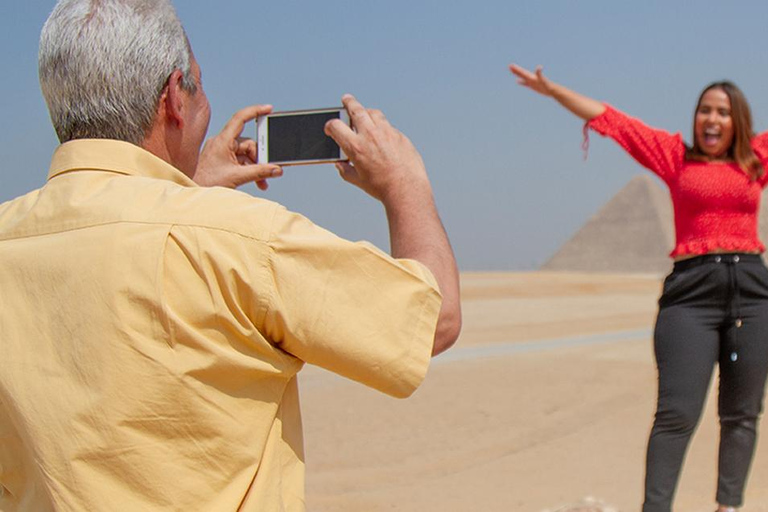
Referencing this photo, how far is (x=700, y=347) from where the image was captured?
3.44 metres

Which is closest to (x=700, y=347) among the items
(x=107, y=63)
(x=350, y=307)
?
(x=350, y=307)

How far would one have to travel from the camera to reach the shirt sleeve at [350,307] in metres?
1.32

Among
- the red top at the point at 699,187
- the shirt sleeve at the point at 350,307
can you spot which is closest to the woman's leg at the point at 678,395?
the red top at the point at 699,187

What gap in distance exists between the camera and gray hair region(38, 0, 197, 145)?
1.43 meters

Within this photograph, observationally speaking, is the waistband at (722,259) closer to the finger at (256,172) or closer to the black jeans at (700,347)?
the black jeans at (700,347)

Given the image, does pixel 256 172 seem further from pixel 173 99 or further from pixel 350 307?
pixel 350 307

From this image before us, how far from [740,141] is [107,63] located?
289 centimetres

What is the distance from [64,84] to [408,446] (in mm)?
5098

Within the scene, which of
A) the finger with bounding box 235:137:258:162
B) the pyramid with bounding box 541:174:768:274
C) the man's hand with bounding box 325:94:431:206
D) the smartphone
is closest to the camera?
the man's hand with bounding box 325:94:431:206

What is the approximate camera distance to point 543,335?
16.0 metres

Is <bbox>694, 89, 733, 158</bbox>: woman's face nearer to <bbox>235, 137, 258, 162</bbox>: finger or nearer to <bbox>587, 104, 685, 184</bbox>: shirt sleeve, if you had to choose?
<bbox>587, 104, 685, 184</bbox>: shirt sleeve

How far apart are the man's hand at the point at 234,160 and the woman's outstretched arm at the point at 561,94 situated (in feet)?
6.62

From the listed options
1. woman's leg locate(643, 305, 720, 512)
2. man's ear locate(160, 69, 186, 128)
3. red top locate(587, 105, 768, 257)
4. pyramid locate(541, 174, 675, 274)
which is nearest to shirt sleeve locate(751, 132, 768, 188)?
red top locate(587, 105, 768, 257)

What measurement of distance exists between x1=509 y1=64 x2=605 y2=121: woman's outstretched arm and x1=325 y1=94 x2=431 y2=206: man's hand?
224 cm
